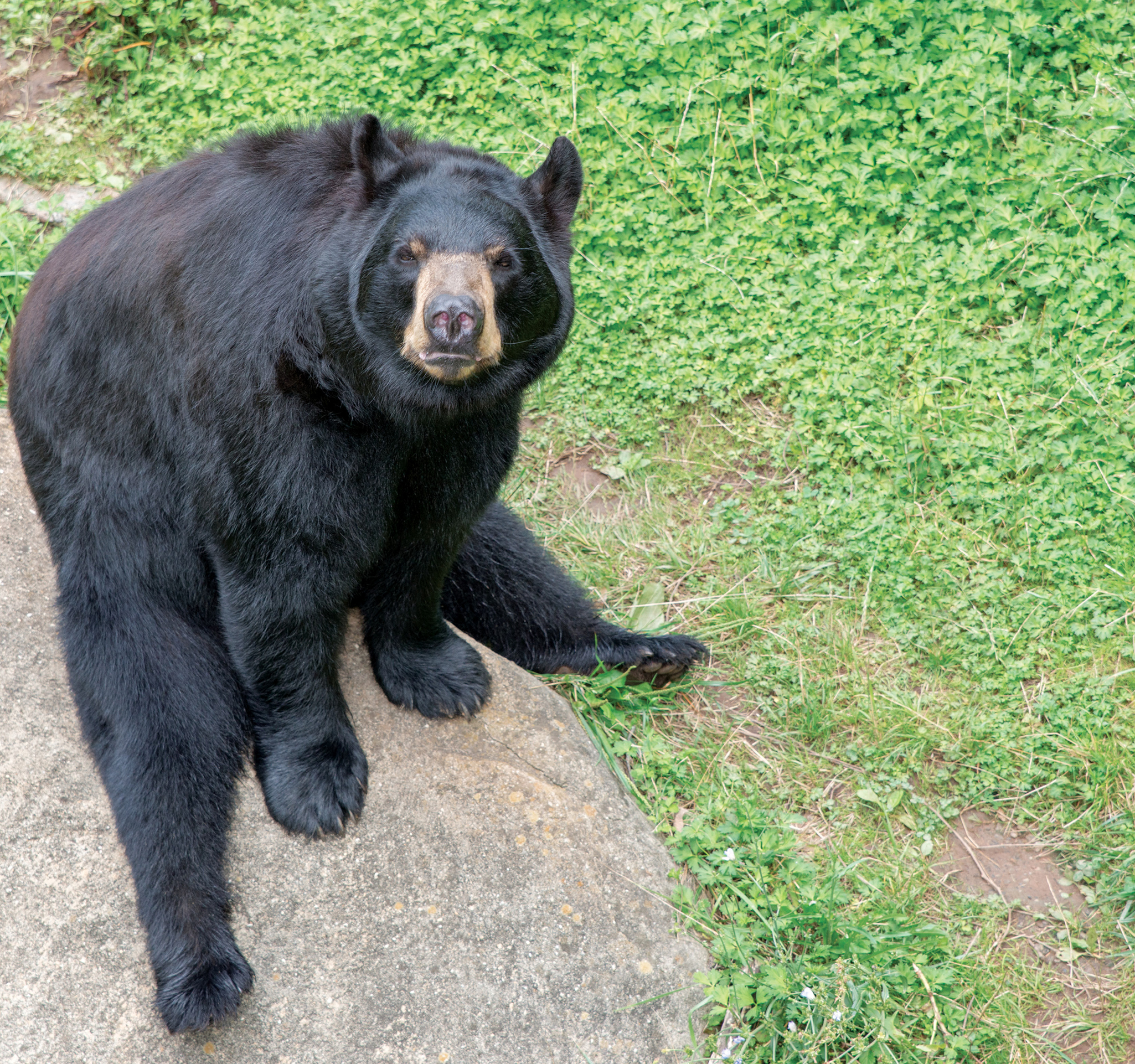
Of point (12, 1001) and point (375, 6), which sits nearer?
point (12, 1001)

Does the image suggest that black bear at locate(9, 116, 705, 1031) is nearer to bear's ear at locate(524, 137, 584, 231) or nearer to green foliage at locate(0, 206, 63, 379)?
bear's ear at locate(524, 137, 584, 231)

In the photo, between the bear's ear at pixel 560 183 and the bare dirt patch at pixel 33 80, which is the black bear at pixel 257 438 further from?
the bare dirt patch at pixel 33 80

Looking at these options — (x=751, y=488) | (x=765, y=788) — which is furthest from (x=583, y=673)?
(x=751, y=488)

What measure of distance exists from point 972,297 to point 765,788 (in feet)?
8.86

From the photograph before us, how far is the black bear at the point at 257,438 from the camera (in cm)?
338

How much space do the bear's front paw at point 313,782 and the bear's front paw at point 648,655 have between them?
131cm

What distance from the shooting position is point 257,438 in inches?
135

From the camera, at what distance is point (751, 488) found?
559 cm

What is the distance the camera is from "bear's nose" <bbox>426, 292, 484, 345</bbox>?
3.20 meters

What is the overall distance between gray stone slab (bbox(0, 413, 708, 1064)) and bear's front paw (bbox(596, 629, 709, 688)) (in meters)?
0.68

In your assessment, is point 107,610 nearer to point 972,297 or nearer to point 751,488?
point 751,488

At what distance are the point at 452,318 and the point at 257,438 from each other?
28.6 inches

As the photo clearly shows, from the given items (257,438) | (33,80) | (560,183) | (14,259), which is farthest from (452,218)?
(33,80)

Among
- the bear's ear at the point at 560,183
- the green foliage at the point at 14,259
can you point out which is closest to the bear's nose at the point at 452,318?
the bear's ear at the point at 560,183
